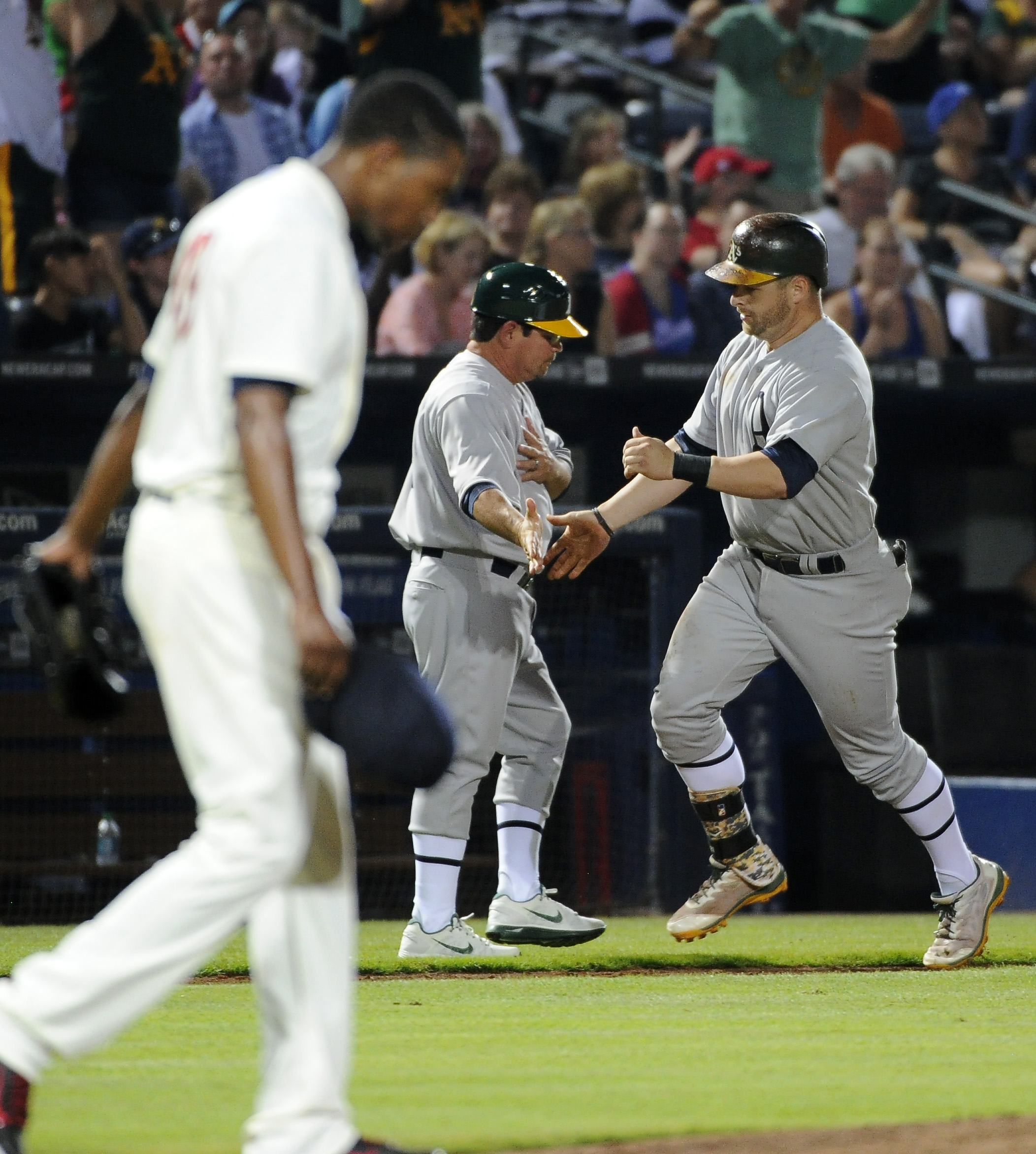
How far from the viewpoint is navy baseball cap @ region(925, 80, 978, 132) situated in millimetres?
11547

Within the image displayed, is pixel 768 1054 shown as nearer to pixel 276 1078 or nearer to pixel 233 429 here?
pixel 276 1078

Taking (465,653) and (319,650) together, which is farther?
(465,653)

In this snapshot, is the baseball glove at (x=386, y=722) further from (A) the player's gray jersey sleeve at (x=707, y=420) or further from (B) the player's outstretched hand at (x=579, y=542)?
(A) the player's gray jersey sleeve at (x=707, y=420)

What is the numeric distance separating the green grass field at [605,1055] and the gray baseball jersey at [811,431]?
1.29 meters

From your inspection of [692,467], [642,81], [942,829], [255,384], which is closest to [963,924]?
[942,829]

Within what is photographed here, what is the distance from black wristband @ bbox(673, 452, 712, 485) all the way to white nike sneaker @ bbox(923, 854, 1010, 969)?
1471 mm

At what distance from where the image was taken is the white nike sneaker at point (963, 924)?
5727 mm

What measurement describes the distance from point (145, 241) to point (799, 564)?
158 inches

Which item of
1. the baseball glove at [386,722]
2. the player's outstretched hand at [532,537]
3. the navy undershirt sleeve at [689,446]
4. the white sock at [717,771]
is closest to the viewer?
the baseball glove at [386,722]

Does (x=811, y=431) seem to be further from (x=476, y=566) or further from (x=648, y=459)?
A: (x=476, y=566)

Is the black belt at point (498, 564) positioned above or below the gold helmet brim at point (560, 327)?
below

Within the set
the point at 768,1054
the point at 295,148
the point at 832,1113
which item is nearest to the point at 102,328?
the point at 295,148

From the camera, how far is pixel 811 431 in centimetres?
538

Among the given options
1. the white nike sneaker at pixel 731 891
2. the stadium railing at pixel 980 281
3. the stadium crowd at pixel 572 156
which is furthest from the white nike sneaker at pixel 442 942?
the stadium railing at pixel 980 281
